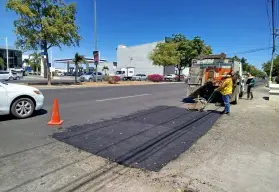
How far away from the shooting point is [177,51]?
4694cm

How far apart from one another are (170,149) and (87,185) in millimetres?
2193

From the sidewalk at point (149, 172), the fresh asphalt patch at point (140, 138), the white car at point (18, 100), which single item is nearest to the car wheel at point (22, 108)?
the white car at point (18, 100)

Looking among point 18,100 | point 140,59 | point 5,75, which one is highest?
point 140,59

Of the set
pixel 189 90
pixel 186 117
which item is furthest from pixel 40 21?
pixel 186 117

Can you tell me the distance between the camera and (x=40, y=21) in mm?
22781

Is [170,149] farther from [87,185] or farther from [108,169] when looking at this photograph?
[87,185]

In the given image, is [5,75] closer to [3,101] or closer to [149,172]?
[3,101]

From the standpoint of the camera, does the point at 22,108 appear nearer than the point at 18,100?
No

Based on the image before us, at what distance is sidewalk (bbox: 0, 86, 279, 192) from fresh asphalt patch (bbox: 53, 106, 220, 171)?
0.83 ft

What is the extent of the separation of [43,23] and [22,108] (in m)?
17.2

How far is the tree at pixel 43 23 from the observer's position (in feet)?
72.4

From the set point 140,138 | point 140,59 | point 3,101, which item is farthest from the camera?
point 140,59

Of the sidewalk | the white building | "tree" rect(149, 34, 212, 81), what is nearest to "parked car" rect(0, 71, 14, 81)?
"tree" rect(149, 34, 212, 81)

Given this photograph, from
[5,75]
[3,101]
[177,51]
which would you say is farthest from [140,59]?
[3,101]
